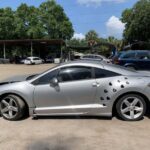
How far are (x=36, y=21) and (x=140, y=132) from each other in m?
73.2

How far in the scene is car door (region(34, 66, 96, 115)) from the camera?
8555mm

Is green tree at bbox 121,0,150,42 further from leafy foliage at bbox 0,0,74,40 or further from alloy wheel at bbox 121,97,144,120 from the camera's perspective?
alloy wheel at bbox 121,97,144,120

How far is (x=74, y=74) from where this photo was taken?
879cm

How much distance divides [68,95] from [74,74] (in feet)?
1.76

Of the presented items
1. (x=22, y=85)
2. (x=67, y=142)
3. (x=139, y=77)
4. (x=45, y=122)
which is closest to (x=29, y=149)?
(x=67, y=142)

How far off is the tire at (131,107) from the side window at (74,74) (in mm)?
946

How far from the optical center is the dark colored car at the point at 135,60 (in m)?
21.0

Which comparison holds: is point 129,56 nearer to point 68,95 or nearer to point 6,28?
point 68,95

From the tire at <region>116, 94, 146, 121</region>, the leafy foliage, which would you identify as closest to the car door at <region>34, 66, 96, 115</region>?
the tire at <region>116, 94, 146, 121</region>

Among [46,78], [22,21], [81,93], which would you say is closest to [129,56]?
[46,78]

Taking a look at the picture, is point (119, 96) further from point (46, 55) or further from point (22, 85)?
point (46, 55)

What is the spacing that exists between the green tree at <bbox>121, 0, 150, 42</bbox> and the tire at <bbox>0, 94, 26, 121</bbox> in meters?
57.0

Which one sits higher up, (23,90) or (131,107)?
(23,90)

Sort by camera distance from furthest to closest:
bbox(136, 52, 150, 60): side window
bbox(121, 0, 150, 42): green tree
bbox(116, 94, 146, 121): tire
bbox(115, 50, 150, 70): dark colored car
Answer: bbox(121, 0, 150, 42): green tree, bbox(136, 52, 150, 60): side window, bbox(115, 50, 150, 70): dark colored car, bbox(116, 94, 146, 121): tire
